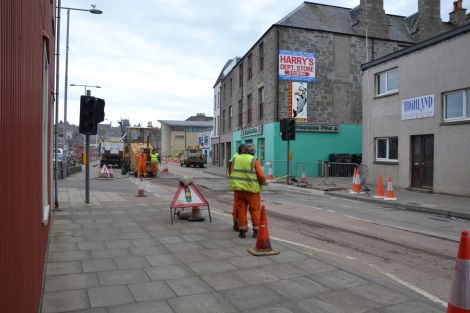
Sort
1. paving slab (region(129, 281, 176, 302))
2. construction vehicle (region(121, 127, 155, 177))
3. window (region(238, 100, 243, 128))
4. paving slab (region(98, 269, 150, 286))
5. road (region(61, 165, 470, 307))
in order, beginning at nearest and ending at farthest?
paving slab (region(129, 281, 176, 302)) → paving slab (region(98, 269, 150, 286)) → road (region(61, 165, 470, 307)) → construction vehicle (region(121, 127, 155, 177)) → window (region(238, 100, 243, 128))

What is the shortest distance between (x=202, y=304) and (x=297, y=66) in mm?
24843

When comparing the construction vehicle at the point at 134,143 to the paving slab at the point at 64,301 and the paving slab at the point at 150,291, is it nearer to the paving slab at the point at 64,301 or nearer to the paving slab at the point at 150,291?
the paving slab at the point at 150,291

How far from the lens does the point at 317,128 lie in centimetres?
2766

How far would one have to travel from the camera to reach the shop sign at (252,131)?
29.8 m

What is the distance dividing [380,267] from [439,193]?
37.2ft

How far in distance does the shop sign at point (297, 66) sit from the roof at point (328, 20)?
194 centimetres

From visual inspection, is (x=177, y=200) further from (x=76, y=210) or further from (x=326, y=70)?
(x=326, y=70)

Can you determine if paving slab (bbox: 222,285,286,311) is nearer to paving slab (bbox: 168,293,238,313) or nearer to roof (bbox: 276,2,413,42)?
paving slab (bbox: 168,293,238,313)

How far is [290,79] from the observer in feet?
89.8

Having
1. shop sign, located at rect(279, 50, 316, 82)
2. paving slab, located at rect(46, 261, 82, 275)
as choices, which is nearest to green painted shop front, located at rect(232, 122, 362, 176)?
shop sign, located at rect(279, 50, 316, 82)

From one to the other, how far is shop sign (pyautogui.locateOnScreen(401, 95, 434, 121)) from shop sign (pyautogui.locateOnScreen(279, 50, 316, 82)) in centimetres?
1028

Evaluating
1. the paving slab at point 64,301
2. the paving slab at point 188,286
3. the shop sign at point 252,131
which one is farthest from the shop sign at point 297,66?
the paving slab at point 64,301

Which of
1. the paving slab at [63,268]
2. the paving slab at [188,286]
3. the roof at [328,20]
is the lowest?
the paving slab at [188,286]

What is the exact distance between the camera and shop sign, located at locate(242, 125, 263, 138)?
97.7 feet
